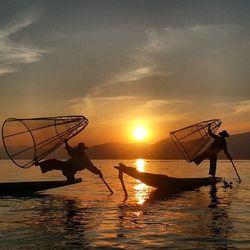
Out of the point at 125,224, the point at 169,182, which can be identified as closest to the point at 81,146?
the point at 169,182

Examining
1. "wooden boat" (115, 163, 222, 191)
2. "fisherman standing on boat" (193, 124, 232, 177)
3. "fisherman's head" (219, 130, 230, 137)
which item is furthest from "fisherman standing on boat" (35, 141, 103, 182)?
"fisherman's head" (219, 130, 230, 137)

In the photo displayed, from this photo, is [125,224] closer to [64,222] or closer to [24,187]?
[64,222]

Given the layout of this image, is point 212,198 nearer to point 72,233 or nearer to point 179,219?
point 179,219

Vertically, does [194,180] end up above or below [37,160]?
below

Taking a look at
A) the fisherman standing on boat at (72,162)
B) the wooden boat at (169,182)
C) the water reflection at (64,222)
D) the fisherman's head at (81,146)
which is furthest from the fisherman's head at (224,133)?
the water reflection at (64,222)

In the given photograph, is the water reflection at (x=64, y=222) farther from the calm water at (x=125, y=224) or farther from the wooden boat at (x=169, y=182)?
the wooden boat at (x=169, y=182)

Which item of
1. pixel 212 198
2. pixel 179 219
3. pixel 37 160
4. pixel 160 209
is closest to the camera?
pixel 179 219

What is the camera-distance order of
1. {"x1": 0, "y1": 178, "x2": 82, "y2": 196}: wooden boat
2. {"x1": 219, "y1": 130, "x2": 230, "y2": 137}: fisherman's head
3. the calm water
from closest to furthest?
1. the calm water
2. {"x1": 0, "y1": 178, "x2": 82, "y2": 196}: wooden boat
3. {"x1": 219, "y1": 130, "x2": 230, "y2": 137}: fisherman's head

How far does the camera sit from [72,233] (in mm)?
16578

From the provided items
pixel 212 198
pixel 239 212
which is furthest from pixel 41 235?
pixel 212 198

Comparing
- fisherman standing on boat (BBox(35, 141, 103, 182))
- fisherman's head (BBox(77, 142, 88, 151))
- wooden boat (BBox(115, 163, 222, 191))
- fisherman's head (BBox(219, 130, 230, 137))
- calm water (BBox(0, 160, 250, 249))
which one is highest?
fisherman's head (BBox(219, 130, 230, 137))

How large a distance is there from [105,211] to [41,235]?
7063 mm

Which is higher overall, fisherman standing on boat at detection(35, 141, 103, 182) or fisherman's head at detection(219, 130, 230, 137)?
fisherman's head at detection(219, 130, 230, 137)

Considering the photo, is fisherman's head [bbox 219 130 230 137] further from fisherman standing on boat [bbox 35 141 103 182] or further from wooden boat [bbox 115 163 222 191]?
fisherman standing on boat [bbox 35 141 103 182]
